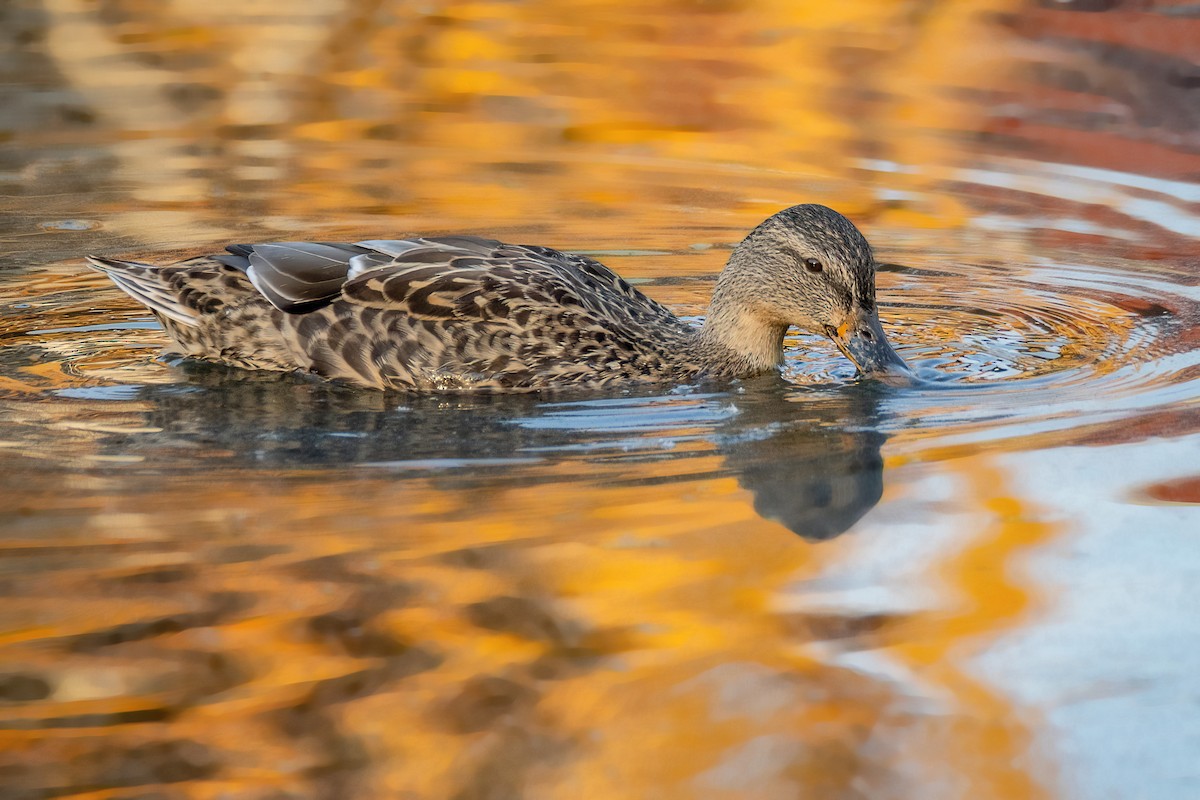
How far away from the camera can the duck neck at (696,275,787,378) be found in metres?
7.27

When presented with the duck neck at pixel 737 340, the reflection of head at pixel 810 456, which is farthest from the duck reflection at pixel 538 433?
the duck neck at pixel 737 340

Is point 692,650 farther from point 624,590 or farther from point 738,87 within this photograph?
point 738,87

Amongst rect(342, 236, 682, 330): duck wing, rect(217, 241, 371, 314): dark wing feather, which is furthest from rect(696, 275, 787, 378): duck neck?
rect(217, 241, 371, 314): dark wing feather

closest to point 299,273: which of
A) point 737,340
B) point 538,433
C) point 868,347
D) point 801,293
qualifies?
point 538,433

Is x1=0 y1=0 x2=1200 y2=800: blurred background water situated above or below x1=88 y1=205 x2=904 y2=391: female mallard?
below

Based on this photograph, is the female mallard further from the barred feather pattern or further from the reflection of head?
the reflection of head

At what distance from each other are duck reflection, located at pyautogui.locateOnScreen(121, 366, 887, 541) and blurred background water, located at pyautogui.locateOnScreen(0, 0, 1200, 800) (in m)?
0.02

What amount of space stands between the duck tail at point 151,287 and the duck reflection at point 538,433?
12.0 inches

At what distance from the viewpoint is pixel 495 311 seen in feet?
22.8

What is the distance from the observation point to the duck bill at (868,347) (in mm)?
6820

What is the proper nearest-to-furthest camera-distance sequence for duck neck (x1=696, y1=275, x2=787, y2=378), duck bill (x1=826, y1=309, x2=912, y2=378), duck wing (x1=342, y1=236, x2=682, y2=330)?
duck bill (x1=826, y1=309, x2=912, y2=378)
duck wing (x1=342, y1=236, x2=682, y2=330)
duck neck (x1=696, y1=275, x2=787, y2=378)

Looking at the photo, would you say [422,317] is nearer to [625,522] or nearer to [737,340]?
[737,340]

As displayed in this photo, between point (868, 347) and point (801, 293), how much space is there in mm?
400

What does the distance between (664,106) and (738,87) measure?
95 cm
